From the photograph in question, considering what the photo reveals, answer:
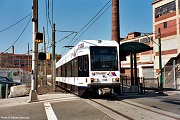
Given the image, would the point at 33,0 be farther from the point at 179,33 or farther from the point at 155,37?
the point at 155,37

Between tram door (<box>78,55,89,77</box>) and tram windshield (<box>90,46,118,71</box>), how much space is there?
371mm

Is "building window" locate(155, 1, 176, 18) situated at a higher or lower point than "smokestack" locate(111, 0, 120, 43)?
higher

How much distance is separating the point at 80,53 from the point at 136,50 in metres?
8.31

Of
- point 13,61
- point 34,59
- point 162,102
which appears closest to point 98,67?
point 34,59

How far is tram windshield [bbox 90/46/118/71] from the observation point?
14.5 m

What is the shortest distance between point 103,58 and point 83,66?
1286 mm

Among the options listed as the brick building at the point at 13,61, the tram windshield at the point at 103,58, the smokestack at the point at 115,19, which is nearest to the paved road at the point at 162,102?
the tram windshield at the point at 103,58

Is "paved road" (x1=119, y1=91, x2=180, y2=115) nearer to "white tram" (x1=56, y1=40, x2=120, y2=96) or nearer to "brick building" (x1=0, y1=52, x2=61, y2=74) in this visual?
"white tram" (x1=56, y1=40, x2=120, y2=96)

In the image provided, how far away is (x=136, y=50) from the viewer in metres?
22.0

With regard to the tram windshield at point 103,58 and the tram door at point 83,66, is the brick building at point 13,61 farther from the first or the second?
the tram windshield at point 103,58

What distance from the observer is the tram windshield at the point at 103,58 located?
47.5 feet

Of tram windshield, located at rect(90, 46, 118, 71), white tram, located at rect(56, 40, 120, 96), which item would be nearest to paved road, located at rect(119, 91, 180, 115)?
white tram, located at rect(56, 40, 120, 96)

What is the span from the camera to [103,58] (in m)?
14.7

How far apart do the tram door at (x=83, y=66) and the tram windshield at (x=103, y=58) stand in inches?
14.6
